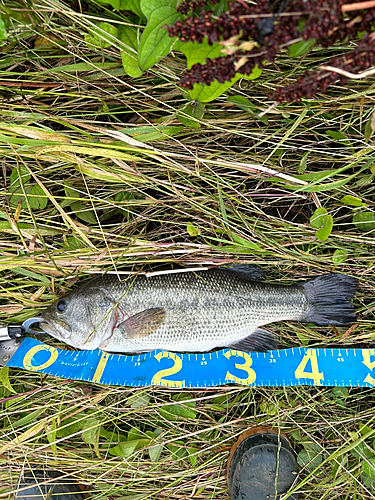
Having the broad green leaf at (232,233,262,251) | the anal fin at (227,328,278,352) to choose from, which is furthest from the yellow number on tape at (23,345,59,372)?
the broad green leaf at (232,233,262,251)

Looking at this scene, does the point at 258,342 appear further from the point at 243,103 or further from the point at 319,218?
the point at 243,103

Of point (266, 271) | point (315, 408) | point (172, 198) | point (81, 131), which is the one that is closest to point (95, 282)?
point (172, 198)

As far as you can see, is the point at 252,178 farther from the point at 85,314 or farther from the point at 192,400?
the point at 192,400

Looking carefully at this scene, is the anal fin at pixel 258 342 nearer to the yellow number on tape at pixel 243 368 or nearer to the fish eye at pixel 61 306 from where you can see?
the yellow number on tape at pixel 243 368

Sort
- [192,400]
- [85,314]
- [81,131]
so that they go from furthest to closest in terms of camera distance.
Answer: [192,400] → [85,314] → [81,131]

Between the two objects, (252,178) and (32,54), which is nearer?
(32,54)

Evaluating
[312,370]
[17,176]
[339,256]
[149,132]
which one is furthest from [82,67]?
[312,370]

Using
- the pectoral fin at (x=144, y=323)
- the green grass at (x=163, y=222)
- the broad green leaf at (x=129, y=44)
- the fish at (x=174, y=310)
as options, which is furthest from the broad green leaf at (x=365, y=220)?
the broad green leaf at (x=129, y=44)
